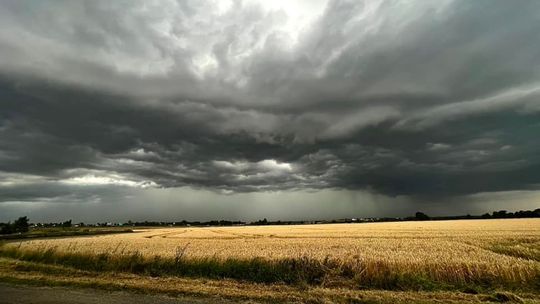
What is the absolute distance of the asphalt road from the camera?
12666 millimetres

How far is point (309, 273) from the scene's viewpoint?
17.0m

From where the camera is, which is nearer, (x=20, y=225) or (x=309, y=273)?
(x=309, y=273)

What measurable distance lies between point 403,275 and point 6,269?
Answer: 23594 millimetres

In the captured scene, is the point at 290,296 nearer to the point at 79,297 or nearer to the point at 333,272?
the point at 333,272

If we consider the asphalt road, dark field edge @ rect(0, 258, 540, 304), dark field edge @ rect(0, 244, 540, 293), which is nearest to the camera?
the asphalt road

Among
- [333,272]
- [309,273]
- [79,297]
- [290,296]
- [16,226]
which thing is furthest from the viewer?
[16,226]

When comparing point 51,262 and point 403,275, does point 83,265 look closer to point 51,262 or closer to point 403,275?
point 51,262

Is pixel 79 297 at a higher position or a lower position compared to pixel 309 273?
lower

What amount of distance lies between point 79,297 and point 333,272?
35.3 feet

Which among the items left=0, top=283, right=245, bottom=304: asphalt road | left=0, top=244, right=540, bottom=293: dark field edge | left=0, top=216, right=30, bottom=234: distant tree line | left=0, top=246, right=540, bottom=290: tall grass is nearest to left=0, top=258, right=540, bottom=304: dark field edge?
left=0, top=283, right=245, bottom=304: asphalt road

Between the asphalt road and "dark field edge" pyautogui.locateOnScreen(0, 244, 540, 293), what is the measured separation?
16.3ft

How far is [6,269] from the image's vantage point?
73.3 feet

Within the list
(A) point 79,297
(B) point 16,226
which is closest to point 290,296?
(A) point 79,297

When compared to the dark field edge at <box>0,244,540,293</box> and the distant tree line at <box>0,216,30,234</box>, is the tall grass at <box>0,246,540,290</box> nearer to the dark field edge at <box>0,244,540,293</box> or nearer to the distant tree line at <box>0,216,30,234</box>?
the dark field edge at <box>0,244,540,293</box>
